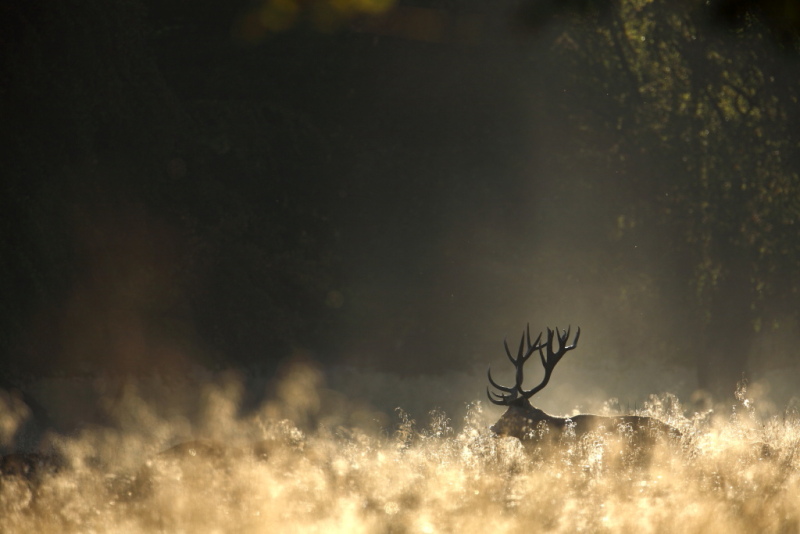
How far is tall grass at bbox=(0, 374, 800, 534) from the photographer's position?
18.4 feet

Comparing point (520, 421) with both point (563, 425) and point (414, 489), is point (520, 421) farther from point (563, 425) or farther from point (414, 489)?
point (414, 489)

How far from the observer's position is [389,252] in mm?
19203

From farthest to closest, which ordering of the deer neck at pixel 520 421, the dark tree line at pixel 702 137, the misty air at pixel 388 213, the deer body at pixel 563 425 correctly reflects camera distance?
the dark tree line at pixel 702 137 < the misty air at pixel 388 213 < the deer neck at pixel 520 421 < the deer body at pixel 563 425

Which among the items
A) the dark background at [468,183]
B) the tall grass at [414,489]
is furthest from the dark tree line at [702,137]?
the tall grass at [414,489]

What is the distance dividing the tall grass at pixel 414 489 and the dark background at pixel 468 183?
8119 millimetres

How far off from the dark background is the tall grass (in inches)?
320

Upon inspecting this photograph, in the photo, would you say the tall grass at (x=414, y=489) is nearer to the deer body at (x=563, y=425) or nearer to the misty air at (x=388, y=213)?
the deer body at (x=563, y=425)

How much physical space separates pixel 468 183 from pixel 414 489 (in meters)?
13.7

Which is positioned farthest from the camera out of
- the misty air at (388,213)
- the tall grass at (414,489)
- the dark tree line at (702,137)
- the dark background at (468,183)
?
the dark tree line at (702,137)

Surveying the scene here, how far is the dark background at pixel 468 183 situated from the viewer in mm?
16516

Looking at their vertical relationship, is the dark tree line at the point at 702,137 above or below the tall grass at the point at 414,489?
above

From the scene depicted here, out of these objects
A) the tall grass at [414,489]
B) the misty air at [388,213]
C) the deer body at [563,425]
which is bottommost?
the tall grass at [414,489]

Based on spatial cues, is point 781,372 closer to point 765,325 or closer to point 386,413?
point 765,325

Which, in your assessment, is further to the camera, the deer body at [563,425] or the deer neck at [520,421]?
the deer neck at [520,421]
